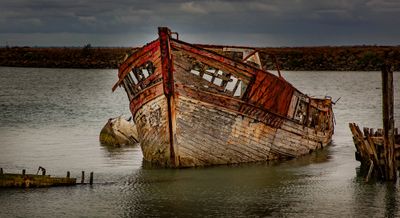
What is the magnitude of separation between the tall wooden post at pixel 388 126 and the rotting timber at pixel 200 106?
341 cm

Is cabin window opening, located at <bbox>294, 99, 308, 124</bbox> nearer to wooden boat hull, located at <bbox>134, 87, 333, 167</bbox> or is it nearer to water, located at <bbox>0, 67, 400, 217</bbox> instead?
water, located at <bbox>0, 67, 400, 217</bbox>

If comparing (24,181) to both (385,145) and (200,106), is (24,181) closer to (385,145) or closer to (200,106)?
(200,106)

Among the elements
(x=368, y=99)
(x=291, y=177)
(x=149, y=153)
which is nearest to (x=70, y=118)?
(x=149, y=153)

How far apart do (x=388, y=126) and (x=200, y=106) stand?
4826 mm

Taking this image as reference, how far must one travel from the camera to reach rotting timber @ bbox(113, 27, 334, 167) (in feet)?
67.9

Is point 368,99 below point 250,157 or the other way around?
the other way around

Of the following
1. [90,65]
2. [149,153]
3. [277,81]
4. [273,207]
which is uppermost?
[90,65]

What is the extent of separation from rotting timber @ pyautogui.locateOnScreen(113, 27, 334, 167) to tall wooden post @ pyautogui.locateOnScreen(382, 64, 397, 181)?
3.41 metres

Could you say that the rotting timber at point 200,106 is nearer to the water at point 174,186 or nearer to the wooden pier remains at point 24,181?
the water at point 174,186

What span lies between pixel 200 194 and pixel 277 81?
16.8 ft

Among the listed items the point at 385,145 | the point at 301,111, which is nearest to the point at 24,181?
the point at 385,145

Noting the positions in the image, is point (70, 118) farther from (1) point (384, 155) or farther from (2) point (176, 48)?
(1) point (384, 155)

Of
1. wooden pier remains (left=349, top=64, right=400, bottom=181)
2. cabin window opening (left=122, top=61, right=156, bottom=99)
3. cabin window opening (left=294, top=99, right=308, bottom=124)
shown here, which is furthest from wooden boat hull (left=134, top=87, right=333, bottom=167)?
wooden pier remains (left=349, top=64, right=400, bottom=181)

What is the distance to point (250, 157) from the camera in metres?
22.2
